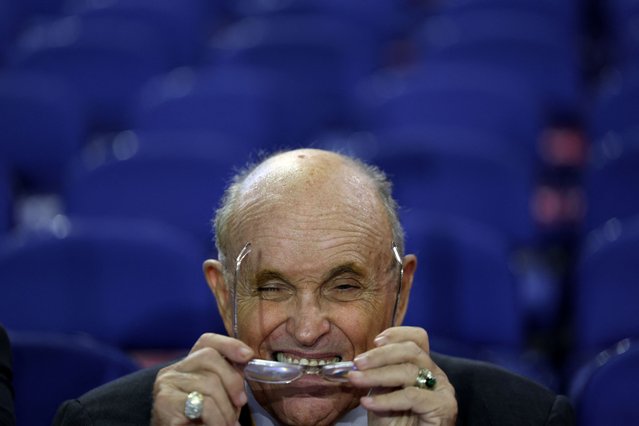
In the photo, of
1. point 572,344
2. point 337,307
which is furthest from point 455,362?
point 572,344

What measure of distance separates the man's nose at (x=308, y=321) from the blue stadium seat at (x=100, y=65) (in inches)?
165

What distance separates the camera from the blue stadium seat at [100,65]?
20.6 feet

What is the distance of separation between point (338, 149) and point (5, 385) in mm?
2451

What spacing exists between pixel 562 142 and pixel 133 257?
3125 mm

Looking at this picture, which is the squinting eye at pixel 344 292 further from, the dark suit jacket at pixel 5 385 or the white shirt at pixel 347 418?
the dark suit jacket at pixel 5 385

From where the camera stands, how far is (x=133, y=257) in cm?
355

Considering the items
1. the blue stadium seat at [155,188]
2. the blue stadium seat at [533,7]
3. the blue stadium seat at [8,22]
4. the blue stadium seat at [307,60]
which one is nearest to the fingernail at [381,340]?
the blue stadium seat at [155,188]

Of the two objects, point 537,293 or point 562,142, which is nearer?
point 537,293

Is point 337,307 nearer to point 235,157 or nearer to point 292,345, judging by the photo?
point 292,345

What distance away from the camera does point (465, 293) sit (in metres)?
3.61

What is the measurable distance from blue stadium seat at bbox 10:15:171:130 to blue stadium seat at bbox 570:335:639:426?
4.03m

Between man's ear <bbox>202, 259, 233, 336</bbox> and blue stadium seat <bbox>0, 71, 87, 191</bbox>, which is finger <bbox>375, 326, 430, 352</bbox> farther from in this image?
blue stadium seat <bbox>0, 71, 87, 191</bbox>

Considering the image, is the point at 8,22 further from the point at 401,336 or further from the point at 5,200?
Answer: the point at 401,336

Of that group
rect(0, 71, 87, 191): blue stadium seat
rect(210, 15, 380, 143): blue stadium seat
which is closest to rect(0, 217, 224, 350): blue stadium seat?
rect(0, 71, 87, 191): blue stadium seat
